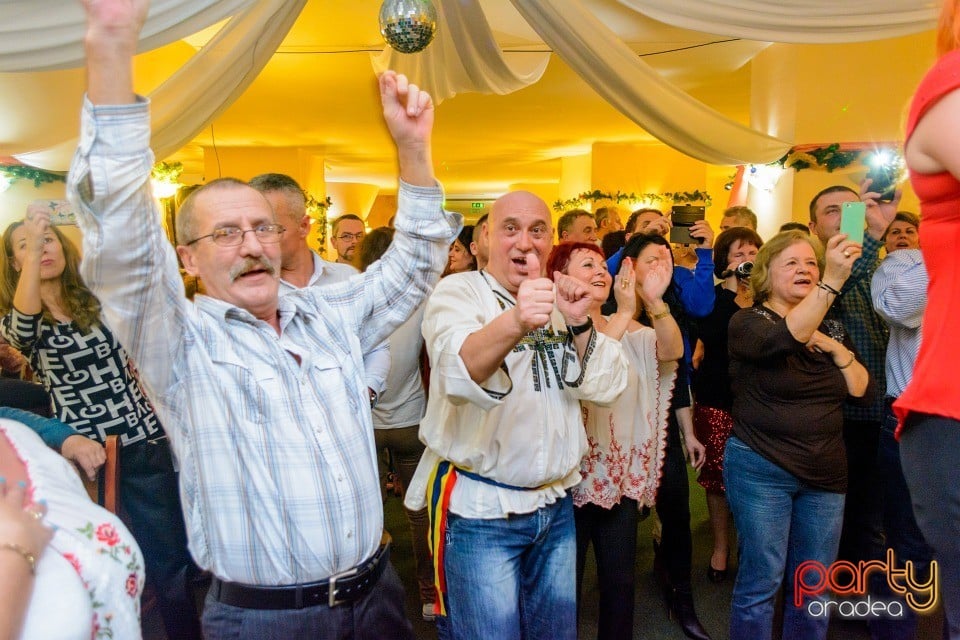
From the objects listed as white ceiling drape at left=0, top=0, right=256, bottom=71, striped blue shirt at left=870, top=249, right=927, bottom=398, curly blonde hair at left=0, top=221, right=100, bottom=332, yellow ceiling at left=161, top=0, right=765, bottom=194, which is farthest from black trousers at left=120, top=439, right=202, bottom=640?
striped blue shirt at left=870, top=249, right=927, bottom=398

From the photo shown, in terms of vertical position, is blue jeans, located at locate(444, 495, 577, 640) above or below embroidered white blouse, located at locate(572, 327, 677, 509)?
below

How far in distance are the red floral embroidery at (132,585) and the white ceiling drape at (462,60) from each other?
8.32 ft

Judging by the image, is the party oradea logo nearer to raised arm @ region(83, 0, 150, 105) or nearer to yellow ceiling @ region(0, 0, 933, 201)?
yellow ceiling @ region(0, 0, 933, 201)

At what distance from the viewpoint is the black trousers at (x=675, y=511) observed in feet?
8.82

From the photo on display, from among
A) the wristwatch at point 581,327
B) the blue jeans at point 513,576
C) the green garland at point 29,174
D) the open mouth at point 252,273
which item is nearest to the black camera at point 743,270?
the wristwatch at point 581,327

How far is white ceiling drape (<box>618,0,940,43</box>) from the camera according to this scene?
9.18 ft

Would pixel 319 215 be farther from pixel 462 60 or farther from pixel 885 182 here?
pixel 885 182

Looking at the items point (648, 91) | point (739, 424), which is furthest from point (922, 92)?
point (648, 91)

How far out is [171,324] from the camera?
3.76 ft

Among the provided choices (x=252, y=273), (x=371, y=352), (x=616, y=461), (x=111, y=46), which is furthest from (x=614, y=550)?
(x=111, y=46)

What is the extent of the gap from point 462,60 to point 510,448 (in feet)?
7.61

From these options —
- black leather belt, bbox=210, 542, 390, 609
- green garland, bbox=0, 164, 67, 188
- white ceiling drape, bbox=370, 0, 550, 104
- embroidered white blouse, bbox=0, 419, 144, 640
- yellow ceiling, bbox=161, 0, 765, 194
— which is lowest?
black leather belt, bbox=210, 542, 390, 609

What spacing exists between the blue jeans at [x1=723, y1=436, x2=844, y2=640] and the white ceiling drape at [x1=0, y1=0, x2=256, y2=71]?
236 cm

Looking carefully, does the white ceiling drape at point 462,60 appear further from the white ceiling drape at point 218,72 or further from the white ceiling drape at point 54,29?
the white ceiling drape at point 54,29
